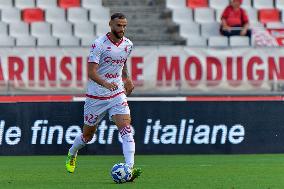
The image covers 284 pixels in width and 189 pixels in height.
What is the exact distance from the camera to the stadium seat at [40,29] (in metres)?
22.3

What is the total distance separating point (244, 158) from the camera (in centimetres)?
1631

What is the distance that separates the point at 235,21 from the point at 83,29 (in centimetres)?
340

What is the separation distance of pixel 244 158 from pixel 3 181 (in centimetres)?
574

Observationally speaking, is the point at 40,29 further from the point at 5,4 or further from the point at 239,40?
the point at 239,40

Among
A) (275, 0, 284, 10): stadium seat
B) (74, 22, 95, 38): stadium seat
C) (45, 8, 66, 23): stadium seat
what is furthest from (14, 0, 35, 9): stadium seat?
(275, 0, 284, 10): stadium seat

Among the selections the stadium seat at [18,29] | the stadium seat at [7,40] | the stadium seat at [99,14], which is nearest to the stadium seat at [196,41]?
the stadium seat at [99,14]

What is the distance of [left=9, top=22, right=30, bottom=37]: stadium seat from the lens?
2212 centimetres

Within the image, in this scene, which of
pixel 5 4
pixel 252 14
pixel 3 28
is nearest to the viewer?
pixel 3 28

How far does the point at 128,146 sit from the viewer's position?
11305 mm

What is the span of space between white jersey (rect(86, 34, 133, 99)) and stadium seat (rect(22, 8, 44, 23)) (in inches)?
440

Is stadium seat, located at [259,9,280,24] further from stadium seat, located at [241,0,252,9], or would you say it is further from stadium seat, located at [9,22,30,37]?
stadium seat, located at [9,22,30,37]

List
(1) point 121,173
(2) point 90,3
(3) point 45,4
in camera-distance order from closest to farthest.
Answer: (1) point 121,173 < (3) point 45,4 < (2) point 90,3

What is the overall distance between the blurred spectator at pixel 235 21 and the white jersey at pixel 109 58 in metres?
10.6

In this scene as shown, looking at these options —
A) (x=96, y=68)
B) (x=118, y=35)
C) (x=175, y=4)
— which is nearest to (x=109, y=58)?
(x=96, y=68)
